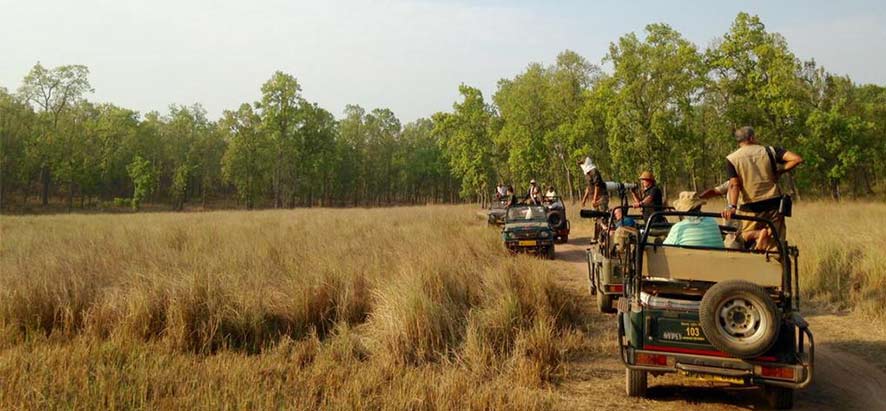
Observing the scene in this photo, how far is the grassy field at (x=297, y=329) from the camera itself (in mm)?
4344

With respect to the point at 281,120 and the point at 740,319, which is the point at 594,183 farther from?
the point at 281,120

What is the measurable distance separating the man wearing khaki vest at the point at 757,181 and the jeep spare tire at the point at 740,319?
5.75ft

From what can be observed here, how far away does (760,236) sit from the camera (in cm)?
525

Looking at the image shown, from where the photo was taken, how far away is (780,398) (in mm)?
4480

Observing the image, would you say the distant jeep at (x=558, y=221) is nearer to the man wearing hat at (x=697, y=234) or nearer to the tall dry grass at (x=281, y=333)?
the tall dry grass at (x=281, y=333)

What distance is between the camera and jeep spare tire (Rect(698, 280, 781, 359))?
3932 mm

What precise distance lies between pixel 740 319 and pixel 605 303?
3.65 metres

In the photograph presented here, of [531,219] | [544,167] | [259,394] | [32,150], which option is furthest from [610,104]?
[32,150]


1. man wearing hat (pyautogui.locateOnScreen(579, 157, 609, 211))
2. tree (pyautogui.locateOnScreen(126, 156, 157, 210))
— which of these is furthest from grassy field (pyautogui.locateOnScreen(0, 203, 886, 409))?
tree (pyautogui.locateOnScreen(126, 156, 157, 210))

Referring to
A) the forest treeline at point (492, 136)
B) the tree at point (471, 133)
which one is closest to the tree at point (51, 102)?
the forest treeline at point (492, 136)

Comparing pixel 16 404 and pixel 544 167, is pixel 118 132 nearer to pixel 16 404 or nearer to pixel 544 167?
pixel 544 167

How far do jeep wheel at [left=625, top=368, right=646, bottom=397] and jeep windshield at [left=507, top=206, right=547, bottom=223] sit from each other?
32.1 feet

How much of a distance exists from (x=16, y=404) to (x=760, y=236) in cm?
676

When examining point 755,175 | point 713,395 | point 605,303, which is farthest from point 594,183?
point 713,395
